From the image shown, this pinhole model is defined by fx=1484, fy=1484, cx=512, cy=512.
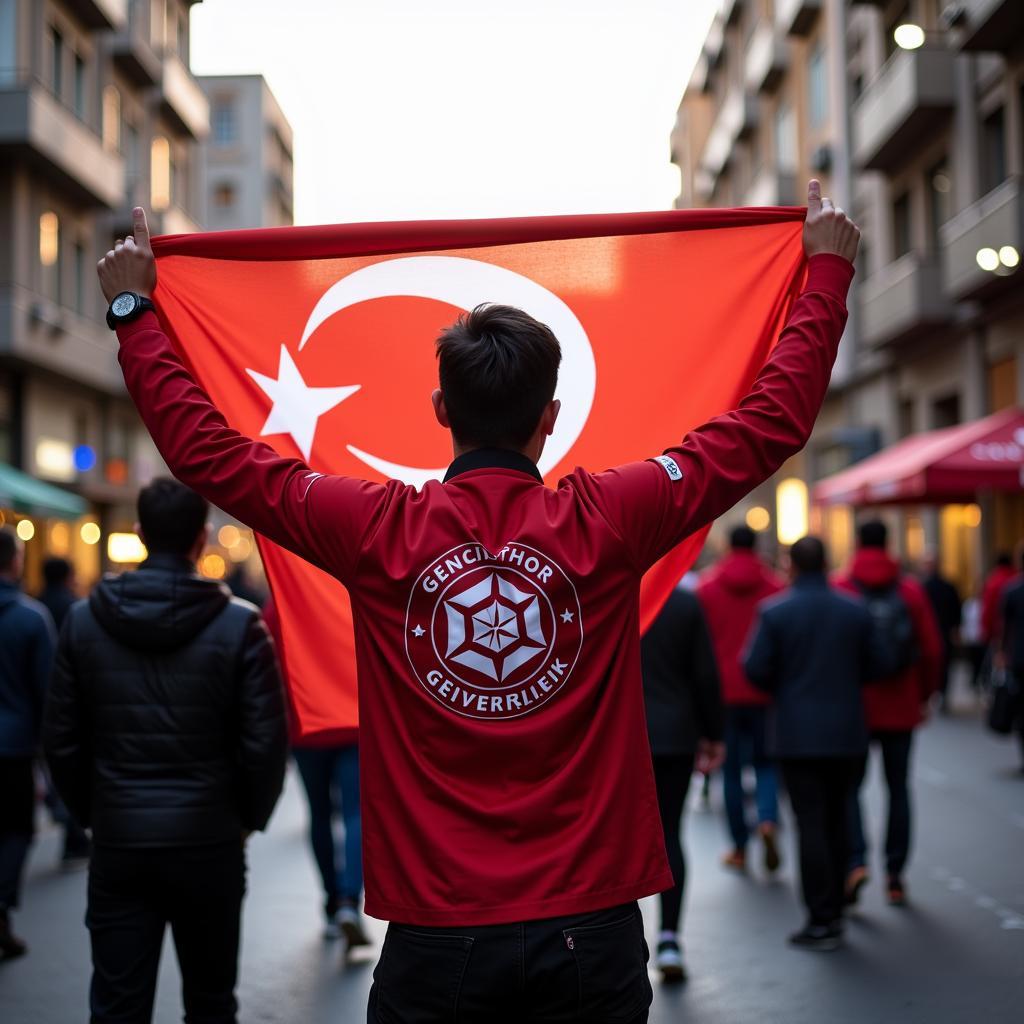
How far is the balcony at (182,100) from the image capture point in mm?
37303

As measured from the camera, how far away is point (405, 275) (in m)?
3.92

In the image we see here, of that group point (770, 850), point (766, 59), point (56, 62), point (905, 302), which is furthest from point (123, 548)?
point (766, 59)

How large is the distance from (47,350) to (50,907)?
20.7 m

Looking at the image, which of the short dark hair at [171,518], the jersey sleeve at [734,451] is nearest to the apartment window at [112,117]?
the short dark hair at [171,518]

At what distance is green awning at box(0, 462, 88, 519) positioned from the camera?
19922 mm

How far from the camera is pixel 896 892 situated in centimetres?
825

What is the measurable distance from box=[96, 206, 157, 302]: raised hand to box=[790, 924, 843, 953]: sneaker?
524cm

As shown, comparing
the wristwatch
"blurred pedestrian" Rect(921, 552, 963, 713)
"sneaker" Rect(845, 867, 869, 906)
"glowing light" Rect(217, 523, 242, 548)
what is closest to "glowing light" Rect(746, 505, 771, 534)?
"glowing light" Rect(217, 523, 242, 548)

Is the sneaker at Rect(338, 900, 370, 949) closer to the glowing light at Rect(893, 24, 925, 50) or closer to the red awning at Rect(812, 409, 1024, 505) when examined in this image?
the red awning at Rect(812, 409, 1024, 505)

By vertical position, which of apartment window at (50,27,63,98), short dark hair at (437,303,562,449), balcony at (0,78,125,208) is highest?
apartment window at (50,27,63,98)

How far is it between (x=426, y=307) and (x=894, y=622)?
489 centimetres

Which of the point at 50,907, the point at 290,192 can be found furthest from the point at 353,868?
the point at 290,192

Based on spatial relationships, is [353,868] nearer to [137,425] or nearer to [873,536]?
[873,536]

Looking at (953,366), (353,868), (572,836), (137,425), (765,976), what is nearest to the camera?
(572,836)
